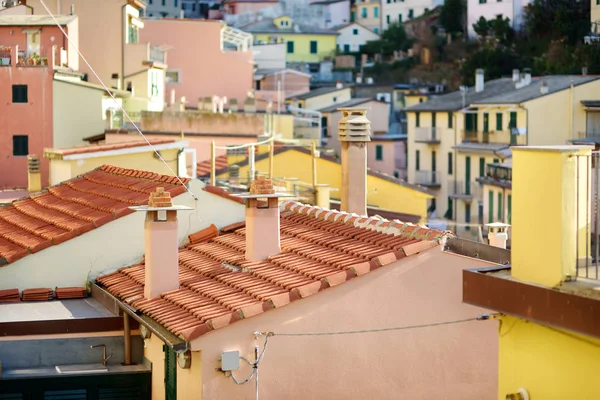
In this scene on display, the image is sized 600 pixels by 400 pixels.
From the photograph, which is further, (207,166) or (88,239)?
(207,166)

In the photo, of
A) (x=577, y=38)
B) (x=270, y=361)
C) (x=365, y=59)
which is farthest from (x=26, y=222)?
(x=365, y=59)

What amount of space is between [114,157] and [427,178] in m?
45.1

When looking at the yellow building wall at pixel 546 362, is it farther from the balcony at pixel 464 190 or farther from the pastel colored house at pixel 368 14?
the pastel colored house at pixel 368 14

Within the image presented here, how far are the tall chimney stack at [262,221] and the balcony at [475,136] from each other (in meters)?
47.7

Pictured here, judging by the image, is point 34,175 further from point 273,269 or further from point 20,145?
point 20,145

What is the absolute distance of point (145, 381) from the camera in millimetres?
15602

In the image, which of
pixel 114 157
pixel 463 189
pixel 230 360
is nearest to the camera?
pixel 230 360

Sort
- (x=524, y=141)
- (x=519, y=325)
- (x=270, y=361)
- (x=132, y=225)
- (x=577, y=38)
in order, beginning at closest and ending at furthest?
1. (x=519, y=325)
2. (x=270, y=361)
3. (x=132, y=225)
4. (x=524, y=141)
5. (x=577, y=38)

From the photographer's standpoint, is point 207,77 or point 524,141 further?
point 207,77

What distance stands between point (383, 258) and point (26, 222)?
24.2 ft

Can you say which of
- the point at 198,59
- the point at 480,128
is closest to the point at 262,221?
the point at 198,59

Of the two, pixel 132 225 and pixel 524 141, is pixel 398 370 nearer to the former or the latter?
pixel 132 225

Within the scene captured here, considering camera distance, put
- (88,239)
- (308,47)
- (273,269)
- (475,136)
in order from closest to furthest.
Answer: (273,269), (88,239), (475,136), (308,47)

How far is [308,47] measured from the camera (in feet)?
332
